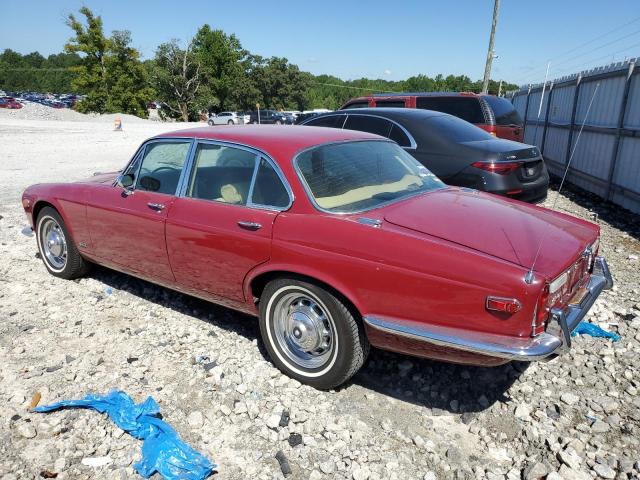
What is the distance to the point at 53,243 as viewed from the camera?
16.3ft

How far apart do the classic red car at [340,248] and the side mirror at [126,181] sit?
2 centimetres

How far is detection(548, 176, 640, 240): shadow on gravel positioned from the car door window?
3721 mm

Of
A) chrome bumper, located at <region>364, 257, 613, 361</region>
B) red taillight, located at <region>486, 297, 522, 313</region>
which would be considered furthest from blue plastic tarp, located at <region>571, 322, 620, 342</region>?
red taillight, located at <region>486, 297, 522, 313</region>

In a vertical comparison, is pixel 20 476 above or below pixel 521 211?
below

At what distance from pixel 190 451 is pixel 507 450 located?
1.72 metres

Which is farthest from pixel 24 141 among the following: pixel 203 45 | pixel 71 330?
pixel 203 45

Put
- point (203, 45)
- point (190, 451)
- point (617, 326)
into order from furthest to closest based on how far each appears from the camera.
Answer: point (203, 45)
point (617, 326)
point (190, 451)

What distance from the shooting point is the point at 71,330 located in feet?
12.9

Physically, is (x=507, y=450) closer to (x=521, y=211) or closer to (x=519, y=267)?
(x=519, y=267)

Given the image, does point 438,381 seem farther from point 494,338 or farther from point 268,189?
point 268,189

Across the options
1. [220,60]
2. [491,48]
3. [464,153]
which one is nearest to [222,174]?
[464,153]

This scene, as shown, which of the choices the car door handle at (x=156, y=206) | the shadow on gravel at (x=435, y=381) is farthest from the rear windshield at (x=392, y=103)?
the shadow on gravel at (x=435, y=381)

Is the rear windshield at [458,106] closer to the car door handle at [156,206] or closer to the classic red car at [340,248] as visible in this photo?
the classic red car at [340,248]

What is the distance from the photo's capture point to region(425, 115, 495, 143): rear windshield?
6.00 metres
